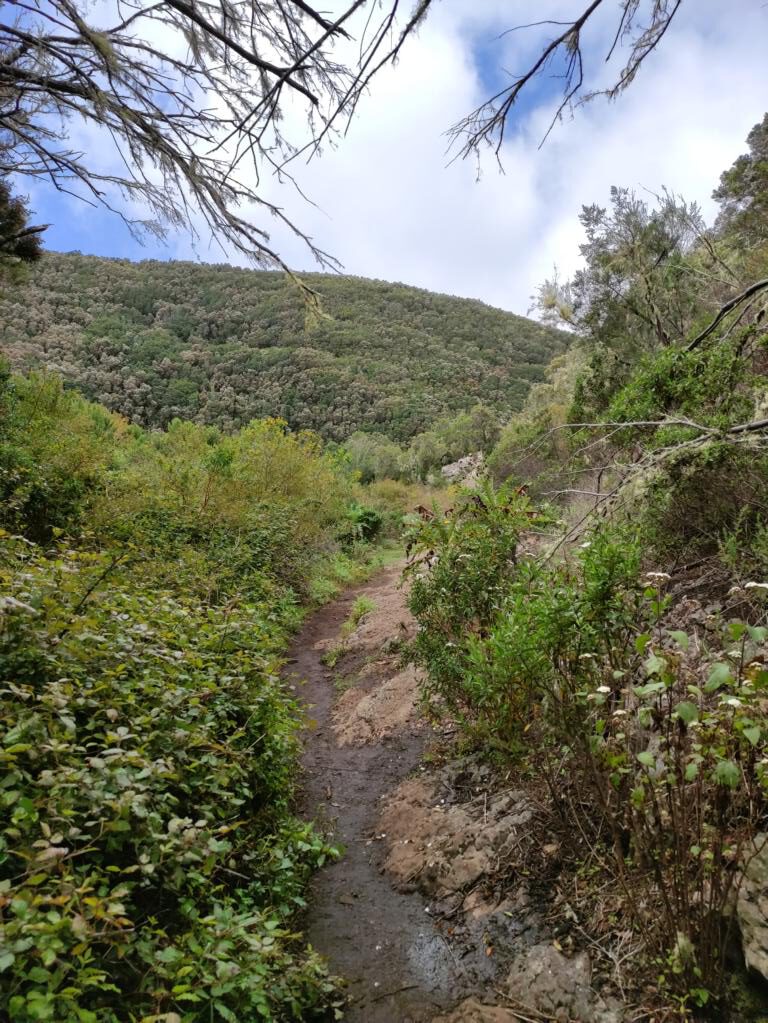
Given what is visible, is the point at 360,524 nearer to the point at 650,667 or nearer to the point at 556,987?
the point at 556,987

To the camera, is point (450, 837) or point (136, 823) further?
point (450, 837)

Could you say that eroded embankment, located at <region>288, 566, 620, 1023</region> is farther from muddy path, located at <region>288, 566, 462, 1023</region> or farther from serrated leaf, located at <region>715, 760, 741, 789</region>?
serrated leaf, located at <region>715, 760, 741, 789</region>

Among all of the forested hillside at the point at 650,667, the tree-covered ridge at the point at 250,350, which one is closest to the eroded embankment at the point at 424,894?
the forested hillside at the point at 650,667

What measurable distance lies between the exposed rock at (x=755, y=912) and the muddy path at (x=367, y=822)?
Answer: 4.28ft

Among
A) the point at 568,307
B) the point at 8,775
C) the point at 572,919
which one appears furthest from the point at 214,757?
the point at 568,307

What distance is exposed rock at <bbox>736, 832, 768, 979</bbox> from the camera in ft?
6.19

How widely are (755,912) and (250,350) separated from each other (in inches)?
1725

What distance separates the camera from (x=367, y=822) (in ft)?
13.4

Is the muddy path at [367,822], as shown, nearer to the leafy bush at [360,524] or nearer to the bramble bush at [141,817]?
the bramble bush at [141,817]

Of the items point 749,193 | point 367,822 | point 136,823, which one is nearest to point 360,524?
point 749,193

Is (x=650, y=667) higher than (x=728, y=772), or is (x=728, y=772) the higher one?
(x=650, y=667)

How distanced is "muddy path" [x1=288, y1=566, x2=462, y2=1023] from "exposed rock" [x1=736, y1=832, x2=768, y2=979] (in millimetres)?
1306

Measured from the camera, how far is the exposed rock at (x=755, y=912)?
1886 millimetres

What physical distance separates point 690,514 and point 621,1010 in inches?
131
